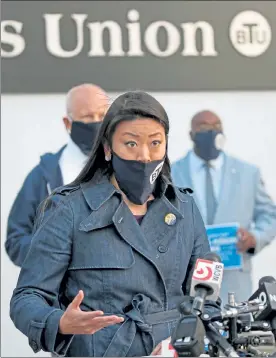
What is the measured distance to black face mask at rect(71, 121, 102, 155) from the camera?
18.9ft

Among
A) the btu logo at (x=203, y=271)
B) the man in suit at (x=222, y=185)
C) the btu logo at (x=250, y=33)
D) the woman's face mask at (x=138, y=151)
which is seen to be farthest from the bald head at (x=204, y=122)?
the btu logo at (x=203, y=271)

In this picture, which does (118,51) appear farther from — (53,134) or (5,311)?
(5,311)

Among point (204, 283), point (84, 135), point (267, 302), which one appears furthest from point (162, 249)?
point (84, 135)

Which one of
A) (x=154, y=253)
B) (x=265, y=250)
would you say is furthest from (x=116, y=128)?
(x=265, y=250)

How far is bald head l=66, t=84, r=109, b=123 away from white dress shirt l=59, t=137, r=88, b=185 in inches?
7.1

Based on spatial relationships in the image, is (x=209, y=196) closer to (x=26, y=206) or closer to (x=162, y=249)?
(x=26, y=206)

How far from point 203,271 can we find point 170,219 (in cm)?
67

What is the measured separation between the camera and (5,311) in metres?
6.84

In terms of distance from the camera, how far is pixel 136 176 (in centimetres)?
304

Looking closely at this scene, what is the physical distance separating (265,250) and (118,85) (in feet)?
4.87

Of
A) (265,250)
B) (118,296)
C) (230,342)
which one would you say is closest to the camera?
(230,342)

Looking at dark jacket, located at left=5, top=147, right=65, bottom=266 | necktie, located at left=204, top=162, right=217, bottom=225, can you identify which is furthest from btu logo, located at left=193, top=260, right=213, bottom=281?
necktie, located at left=204, top=162, right=217, bottom=225

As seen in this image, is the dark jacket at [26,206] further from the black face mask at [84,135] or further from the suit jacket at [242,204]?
the suit jacket at [242,204]

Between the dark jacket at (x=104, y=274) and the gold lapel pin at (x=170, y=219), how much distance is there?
0.6 inches
